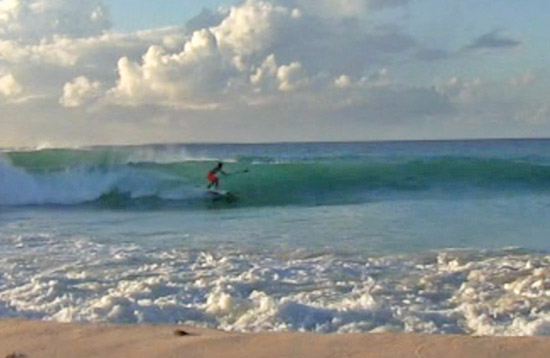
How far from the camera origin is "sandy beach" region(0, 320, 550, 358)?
3945mm

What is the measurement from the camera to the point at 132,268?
7.52m

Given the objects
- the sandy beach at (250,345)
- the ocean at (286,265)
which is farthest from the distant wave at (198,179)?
the sandy beach at (250,345)

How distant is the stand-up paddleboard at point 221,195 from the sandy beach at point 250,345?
15602 mm

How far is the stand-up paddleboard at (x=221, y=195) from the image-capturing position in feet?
66.6

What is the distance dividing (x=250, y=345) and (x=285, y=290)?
225 centimetres

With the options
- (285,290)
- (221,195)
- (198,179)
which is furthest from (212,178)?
(285,290)

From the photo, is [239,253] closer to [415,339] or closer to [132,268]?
[132,268]

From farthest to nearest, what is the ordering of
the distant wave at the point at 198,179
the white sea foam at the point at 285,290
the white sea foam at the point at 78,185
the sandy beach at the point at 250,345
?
the distant wave at the point at 198,179, the white sea foam at the point at 78,185, the white sea foam at the point at 285,290, the sandy beach at the point at 250,345

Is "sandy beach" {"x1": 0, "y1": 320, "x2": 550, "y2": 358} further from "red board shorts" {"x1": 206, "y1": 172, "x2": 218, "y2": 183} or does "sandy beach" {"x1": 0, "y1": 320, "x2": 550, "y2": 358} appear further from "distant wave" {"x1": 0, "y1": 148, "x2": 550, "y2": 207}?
"red board shorts" {"x1": 206, "y1": 172, "x2": 218, "y2": 183}

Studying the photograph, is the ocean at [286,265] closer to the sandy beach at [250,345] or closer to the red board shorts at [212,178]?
the sandy beach at [250,345]

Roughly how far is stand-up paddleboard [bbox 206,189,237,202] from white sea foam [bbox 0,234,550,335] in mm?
11457

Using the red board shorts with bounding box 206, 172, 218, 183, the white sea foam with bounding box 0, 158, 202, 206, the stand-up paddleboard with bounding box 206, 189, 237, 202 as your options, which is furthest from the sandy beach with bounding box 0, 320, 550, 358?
the red board shorts with bounding box 206, 172, 218, 183

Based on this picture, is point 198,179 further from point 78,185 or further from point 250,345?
point 250,345

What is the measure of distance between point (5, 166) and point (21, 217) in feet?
27.7
